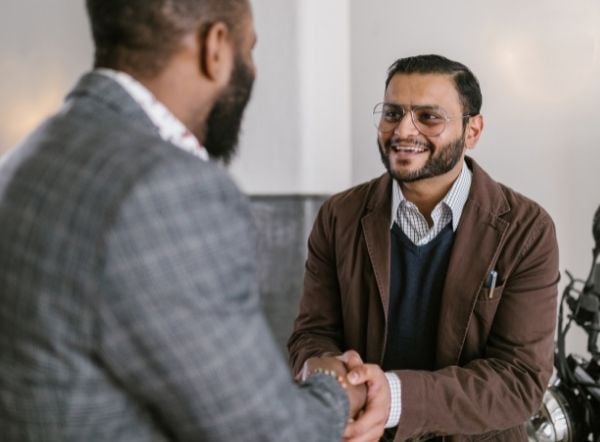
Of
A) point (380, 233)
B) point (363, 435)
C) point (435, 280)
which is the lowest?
point (363, 435)

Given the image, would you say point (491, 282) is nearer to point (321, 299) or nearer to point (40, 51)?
point (321, 299)

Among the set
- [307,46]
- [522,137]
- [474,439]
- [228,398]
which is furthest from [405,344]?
[307,46]

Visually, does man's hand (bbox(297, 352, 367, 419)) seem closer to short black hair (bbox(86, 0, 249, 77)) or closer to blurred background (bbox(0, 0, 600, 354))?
short black hair (bbox(86, 0, 249, 77))

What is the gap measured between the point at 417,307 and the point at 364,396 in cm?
34

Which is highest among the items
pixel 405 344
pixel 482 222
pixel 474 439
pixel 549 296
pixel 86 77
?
pixel 86 77

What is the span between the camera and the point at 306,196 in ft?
10.5

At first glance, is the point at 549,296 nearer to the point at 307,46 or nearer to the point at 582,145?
the point at 582,145

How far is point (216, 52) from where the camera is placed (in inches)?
38.6

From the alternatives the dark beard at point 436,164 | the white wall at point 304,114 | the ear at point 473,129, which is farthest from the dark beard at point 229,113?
the white wall at point 304,114

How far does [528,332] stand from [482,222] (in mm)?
282

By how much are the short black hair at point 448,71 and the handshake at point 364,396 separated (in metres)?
0.83

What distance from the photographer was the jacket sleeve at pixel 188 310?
0.77 metres

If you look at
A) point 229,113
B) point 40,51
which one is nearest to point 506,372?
point 229,113

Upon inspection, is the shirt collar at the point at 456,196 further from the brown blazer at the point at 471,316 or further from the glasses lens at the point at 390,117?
the glasses lens at the point at 390,117
